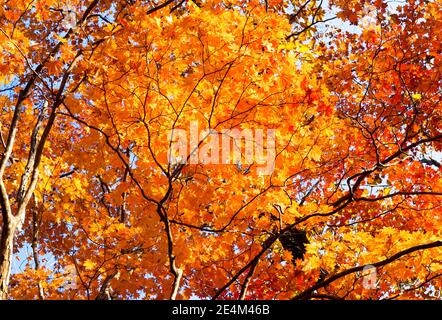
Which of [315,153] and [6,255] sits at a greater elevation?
[315,153]

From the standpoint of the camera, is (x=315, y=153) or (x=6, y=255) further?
(x=315, y=153)

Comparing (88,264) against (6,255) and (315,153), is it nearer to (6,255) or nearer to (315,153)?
(6,255)

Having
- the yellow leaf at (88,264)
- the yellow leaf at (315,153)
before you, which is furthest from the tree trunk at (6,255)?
the yellow leaf at (315,153)

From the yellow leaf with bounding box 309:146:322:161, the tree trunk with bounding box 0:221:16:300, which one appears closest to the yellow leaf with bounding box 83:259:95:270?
the tree trunk with bounding box 0:221:16:300

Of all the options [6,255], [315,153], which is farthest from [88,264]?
[315,153]

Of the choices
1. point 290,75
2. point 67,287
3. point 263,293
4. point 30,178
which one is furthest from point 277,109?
point 67,287

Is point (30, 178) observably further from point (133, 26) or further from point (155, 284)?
point (155, 284)

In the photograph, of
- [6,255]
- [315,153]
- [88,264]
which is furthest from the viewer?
[88,264]

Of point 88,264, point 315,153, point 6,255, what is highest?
point 315,153

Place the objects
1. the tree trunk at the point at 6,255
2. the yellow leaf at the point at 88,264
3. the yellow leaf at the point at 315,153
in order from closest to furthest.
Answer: the tree trunk at the point at 6,255, the yellow leaf at the point at 315,153, the yellow leaf at the point at 88,264

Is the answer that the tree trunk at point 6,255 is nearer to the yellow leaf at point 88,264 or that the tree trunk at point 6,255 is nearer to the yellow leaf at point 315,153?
the yellow leaf at point 88,264

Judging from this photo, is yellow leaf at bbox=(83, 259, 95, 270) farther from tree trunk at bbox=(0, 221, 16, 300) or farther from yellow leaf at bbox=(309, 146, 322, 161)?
yellow leaf at bbox=(309, 146, 322, 161)

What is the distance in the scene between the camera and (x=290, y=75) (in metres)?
5.80
